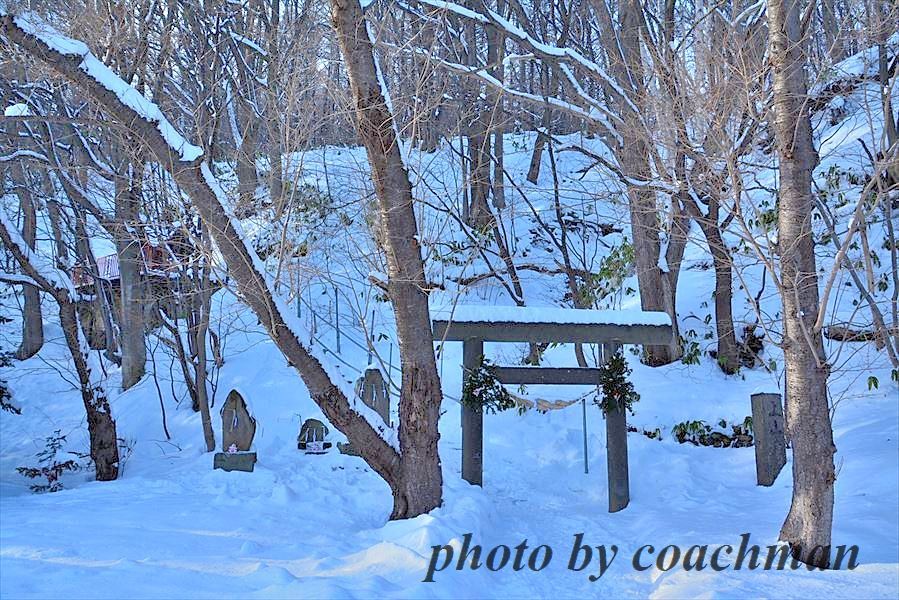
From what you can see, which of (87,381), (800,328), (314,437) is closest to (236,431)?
(314,437)

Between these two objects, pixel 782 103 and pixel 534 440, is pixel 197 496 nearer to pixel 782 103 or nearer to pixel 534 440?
pixel 534 440

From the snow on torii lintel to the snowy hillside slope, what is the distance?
82 cm

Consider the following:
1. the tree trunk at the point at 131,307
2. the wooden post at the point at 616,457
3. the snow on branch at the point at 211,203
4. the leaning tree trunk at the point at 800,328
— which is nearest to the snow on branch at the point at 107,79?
the snow on branch at the point at 211,203

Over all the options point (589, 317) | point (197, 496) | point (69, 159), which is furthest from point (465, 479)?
point (69, 159)

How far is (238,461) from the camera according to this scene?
A: 8086 millimetres

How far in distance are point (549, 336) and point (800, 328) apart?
2702mm

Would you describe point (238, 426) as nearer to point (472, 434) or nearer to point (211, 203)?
point (472, 434)

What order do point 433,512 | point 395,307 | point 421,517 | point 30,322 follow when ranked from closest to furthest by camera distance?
point 421,517, point 433,512, point 395,307, point 30,322

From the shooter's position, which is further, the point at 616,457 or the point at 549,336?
the point at 616,457

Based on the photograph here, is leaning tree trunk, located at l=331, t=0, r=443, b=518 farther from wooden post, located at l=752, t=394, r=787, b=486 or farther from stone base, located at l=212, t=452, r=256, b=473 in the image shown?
wooden post, located at l=752, t=394, r=787, b=486

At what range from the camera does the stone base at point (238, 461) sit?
26.5 ft

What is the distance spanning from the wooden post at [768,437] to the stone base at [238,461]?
5.38 metres

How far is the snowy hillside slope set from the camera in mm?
4262

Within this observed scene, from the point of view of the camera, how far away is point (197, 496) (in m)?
7.14
